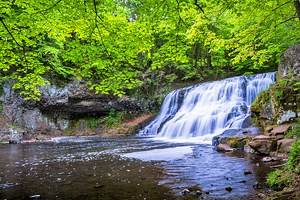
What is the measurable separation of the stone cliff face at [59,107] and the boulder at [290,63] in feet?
47.2

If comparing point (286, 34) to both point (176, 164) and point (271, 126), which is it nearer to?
point (271, 126)

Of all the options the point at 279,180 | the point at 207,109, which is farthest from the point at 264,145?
the point at 207,109

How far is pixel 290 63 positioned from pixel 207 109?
712cm

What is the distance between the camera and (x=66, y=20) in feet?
21.3

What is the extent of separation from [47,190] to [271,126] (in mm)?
7908

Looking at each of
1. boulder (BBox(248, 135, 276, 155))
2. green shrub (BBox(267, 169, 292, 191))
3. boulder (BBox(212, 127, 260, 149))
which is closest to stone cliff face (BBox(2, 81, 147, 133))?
boulder (BBox(212, 127, 260, 149))

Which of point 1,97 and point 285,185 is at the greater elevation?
point 1,97

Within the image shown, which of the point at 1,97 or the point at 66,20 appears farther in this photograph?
the point at 1,97

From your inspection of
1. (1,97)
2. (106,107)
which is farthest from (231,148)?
(1,97)

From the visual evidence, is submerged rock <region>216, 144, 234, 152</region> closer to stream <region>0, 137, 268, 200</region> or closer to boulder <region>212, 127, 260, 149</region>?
boulder <region>212, 127, 260, 149</region>

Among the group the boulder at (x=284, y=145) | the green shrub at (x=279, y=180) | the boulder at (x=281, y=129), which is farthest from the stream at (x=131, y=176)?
the boulder at (x=281, y=129)

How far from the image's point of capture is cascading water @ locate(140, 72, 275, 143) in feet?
58.5

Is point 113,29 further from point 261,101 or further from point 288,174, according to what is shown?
point 261,101

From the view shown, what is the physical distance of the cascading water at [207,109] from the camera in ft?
58.5
